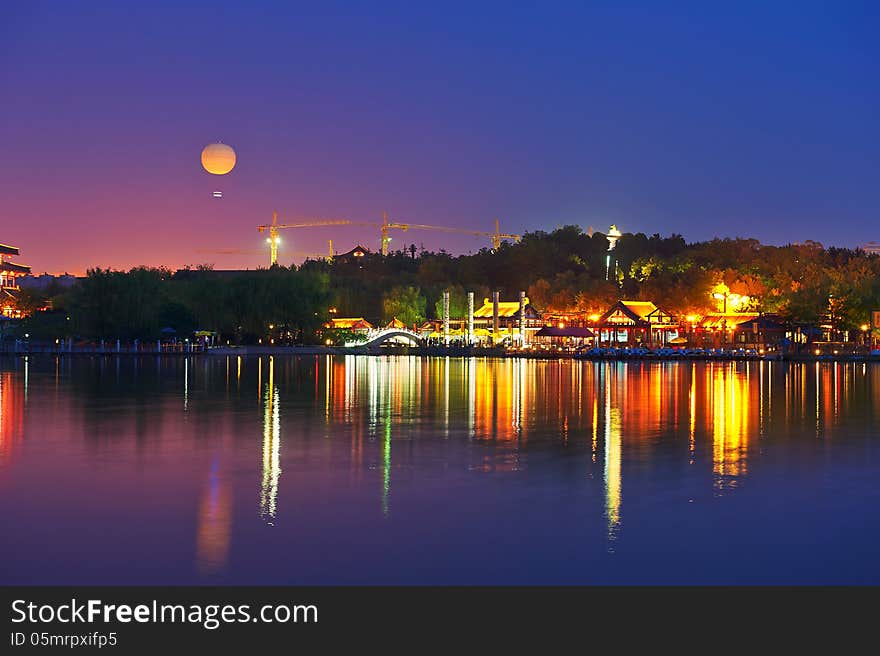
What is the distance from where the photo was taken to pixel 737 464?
1473cm

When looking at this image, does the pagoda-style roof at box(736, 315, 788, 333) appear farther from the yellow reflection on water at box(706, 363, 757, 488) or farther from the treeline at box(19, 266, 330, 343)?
the yellow reflection on water at box(706, 363, 757, 488)

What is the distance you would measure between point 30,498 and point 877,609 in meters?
8.83

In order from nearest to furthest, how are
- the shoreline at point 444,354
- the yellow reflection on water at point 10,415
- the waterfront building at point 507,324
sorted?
the yellow reflection on water at point 10,415 → the shoreline at point 444,354 → the waterfront building at point 507,324

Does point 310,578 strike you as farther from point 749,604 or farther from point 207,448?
point 207,448

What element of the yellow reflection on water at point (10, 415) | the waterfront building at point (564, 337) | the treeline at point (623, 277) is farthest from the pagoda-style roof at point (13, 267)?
the yellow reflection on water at point (10, 415)

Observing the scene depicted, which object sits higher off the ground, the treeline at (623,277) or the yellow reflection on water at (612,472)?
the treeline at (623,277)

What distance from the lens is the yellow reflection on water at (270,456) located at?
11.4 metres

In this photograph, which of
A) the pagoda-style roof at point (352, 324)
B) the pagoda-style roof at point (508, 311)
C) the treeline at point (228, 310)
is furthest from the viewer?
the pagoda-style roof at point (508, 311)

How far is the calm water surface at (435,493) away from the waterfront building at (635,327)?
5699 cm

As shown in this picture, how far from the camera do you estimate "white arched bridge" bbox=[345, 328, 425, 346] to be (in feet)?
261

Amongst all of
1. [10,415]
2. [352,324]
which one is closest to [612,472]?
[10,415]

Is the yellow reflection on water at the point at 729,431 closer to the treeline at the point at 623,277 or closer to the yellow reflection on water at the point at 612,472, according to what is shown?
the yellow reflection on water at the point at 612,472

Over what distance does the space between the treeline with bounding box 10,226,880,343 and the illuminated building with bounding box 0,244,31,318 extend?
234cm

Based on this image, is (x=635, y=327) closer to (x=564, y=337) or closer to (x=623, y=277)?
(x=564, y=337)
